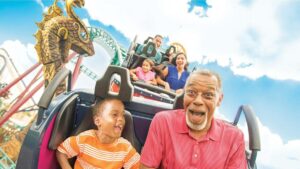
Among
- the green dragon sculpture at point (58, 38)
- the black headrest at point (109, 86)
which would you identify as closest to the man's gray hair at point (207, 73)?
the black headrest at point (109, 86)

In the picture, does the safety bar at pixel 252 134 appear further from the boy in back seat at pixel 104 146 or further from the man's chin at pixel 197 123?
the boy in back seat at pixel 104 146

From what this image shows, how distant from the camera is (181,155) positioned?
1.15 metres

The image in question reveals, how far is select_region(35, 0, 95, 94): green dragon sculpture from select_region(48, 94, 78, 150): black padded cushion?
12.1 ft

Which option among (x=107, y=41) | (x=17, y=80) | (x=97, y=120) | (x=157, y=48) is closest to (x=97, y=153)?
(x=97, y=120)

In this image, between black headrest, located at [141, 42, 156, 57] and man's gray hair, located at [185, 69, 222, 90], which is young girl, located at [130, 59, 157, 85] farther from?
man's gray hair, located at [185, 69, 222, 90]

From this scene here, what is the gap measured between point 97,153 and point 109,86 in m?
0.32

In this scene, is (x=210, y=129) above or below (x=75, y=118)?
above

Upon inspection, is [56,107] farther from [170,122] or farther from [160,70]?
[160,70]

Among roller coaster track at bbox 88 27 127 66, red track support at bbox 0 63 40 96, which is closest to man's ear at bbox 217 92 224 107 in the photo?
red track support at bbox 0 63 40 96

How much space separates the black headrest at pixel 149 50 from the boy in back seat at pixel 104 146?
3480 millimetres

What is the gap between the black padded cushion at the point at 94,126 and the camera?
5.03 ft

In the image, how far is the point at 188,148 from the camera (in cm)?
117

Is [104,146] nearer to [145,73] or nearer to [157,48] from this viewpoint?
[145,73]

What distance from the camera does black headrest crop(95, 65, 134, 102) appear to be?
1520 millimetres
